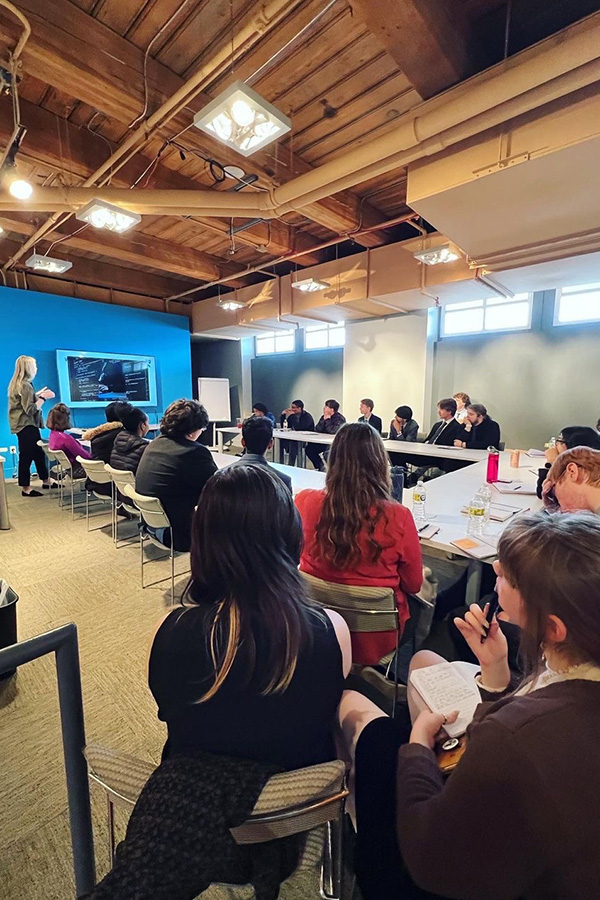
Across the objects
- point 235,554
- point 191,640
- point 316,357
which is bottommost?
point 191,640

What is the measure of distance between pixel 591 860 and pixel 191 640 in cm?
69

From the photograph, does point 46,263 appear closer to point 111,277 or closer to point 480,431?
point 111,277

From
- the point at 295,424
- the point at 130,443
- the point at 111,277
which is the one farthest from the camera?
the point at 295,424

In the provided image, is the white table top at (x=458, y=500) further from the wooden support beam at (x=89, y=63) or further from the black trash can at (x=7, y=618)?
the wooden support beam at (x=89, y=63)

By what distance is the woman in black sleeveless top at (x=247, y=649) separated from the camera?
0.77m

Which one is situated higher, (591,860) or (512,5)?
(512,5)

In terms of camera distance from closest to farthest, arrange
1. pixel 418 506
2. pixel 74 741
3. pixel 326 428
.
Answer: pixel 74 741 < pixel 418 506 < pixel 326 428

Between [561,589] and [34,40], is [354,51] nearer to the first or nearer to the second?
[34,40]

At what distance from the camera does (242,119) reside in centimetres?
203

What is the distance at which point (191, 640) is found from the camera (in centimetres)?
80

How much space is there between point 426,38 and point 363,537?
7.97ft

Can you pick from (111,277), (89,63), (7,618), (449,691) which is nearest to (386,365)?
(111,277)

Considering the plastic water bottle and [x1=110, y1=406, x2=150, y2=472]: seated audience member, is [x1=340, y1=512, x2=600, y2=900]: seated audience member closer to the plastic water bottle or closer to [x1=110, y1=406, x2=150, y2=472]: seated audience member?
the plastic water bottle

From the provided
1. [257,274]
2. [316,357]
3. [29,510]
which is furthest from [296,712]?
[316,357]
